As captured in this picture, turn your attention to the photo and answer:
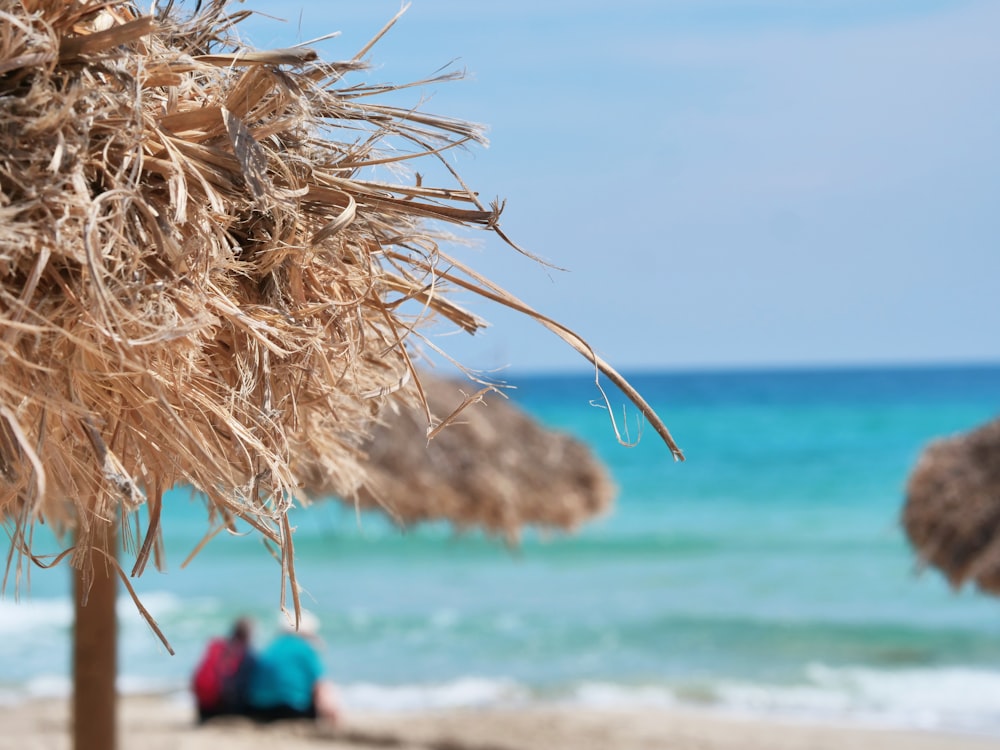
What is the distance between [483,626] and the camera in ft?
31.4

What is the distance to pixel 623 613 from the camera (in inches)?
394

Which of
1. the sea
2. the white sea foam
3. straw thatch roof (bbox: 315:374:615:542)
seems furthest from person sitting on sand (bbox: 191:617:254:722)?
the white sea foam

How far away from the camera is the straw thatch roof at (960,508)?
4547 mm

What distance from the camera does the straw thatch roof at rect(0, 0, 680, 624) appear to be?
0.87 meters

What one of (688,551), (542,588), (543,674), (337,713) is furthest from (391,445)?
(688,551)

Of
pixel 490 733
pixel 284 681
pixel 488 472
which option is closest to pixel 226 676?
pixel 284 681

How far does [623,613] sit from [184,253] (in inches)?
373

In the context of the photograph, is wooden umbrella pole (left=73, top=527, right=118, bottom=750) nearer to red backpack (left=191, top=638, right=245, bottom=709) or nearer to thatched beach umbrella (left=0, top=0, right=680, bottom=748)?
thatched beach umbrella (left=0, top=0, right=680, bottom=748)

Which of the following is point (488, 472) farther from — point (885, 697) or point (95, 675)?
point (95, 675)

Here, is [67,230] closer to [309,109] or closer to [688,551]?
[309,109]

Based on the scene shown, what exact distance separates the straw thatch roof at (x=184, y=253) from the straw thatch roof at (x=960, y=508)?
3.98 meters

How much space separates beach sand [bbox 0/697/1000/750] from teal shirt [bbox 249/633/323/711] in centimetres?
12

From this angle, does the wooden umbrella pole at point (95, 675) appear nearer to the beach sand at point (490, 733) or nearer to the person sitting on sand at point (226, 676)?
the beach sand at point (490, 733)

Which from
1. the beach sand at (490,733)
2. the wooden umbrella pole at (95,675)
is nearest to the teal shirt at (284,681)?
the beach sand at (490,733)
